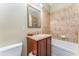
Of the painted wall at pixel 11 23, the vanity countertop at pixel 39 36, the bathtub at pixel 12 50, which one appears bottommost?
the bathtub at pixel 12 50

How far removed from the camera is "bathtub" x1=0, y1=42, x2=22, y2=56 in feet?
5.42

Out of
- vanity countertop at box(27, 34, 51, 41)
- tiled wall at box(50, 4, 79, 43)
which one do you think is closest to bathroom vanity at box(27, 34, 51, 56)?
vanity countertop at box(27, 34, 51, 41)

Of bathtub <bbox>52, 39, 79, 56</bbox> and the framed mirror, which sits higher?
the framed mirror

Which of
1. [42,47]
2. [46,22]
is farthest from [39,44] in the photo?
[46,22]

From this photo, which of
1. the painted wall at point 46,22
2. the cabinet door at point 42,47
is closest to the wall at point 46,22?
the painted wall at point 46,22

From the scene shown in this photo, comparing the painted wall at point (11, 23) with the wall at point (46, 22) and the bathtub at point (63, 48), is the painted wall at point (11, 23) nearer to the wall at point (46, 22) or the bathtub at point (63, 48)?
the wall at point (46, 22)

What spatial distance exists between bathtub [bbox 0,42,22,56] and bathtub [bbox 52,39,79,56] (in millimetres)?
366

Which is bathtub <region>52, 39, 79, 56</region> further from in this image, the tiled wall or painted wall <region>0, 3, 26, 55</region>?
painted wall <region>0, 3, 26, 55</region>

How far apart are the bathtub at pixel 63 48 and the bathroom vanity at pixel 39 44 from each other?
0.06 metres

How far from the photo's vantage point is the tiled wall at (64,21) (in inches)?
66.0

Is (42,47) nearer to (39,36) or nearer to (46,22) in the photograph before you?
(39,36)

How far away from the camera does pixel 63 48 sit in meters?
1.67

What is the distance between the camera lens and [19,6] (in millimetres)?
1709

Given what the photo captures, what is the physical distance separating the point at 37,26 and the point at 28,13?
0.17 m
